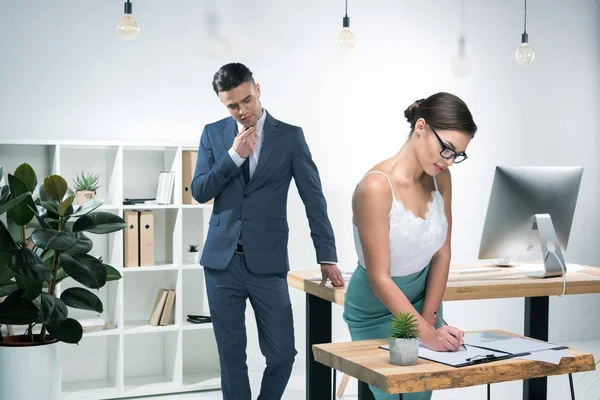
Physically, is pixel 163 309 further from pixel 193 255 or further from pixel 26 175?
pixel 26 175

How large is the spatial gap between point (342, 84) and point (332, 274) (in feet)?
9.38

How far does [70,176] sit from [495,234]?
2.87 metres

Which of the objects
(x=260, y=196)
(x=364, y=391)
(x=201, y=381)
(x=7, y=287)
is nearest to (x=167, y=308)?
(x=201, y=381)

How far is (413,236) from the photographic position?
102 inches

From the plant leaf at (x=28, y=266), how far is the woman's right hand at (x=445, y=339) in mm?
2149

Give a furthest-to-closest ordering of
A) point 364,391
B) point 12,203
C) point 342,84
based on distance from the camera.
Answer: point 342,84 < point 12,203 < point 364,391

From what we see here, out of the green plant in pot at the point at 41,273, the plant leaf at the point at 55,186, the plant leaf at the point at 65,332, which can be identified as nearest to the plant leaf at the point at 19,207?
the green plant in pot at the point at 41,273

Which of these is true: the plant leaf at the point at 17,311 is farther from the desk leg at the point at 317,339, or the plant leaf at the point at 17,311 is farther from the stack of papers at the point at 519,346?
the stack of papers at the point at 519,346

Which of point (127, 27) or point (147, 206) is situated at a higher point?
point (127, 27)

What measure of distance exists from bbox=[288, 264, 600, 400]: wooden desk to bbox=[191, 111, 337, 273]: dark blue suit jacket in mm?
219

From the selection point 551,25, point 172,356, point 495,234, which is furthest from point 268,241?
point 551,25

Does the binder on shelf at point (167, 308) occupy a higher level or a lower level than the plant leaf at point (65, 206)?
lower

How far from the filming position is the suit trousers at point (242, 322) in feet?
11.8

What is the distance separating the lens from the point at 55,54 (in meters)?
5.20
